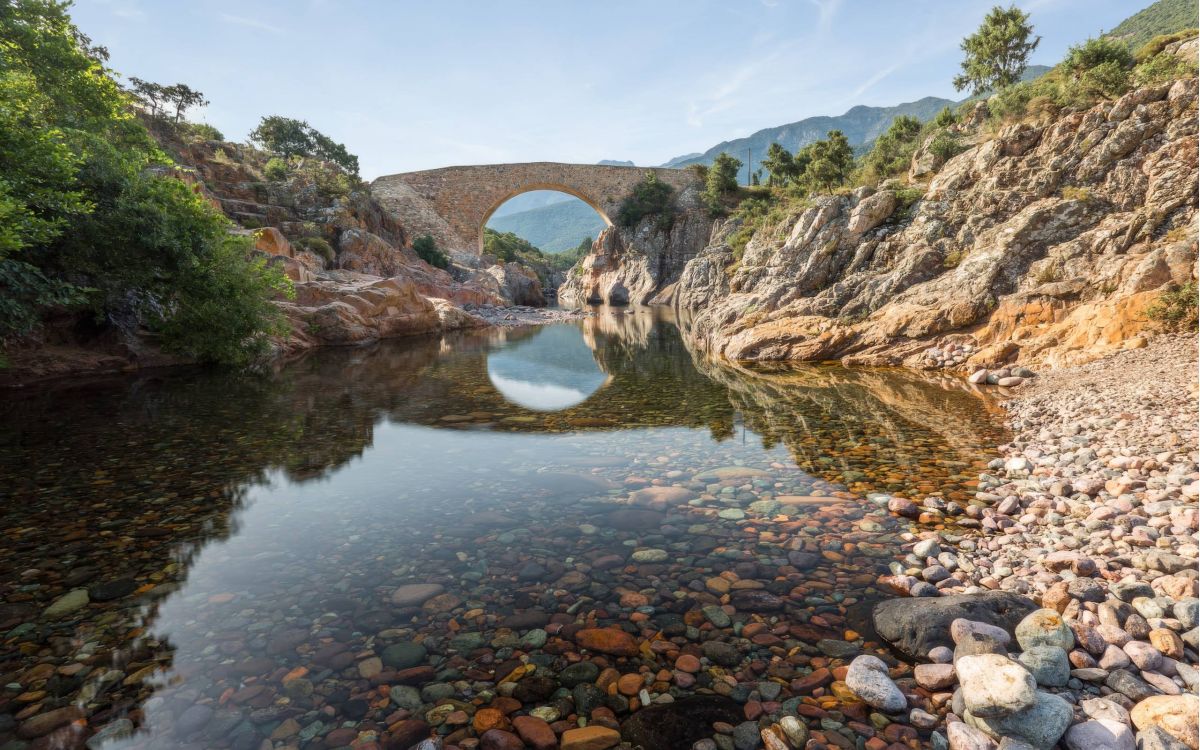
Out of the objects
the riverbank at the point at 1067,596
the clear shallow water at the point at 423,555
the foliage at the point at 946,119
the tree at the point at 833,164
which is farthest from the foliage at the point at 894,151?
the riverbank at the point at 1067,596

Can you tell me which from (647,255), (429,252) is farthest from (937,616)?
(647,255)

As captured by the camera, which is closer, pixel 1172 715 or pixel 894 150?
pixel 1172 715

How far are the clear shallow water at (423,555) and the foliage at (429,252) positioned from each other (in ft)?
130

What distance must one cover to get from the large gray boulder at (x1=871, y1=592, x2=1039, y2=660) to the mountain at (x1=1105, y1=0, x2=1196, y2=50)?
102 meters

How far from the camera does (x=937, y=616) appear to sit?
3156 mm

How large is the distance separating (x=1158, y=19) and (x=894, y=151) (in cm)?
10145

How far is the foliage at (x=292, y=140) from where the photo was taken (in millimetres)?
53500

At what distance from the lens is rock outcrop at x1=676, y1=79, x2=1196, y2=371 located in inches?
443

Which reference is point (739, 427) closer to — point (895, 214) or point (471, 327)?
point (895, 214)

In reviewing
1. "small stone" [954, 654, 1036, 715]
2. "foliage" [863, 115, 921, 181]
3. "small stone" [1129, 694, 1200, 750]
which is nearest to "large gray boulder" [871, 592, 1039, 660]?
"small stone" [954, 654, 1036, 715]

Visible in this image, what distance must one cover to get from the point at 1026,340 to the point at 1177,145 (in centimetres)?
645

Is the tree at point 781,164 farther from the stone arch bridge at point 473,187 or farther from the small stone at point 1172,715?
the small stone at point 1172,715

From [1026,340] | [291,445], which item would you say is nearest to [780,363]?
[1026,340]

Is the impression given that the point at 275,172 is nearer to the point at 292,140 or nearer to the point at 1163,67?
the point at 292,140
